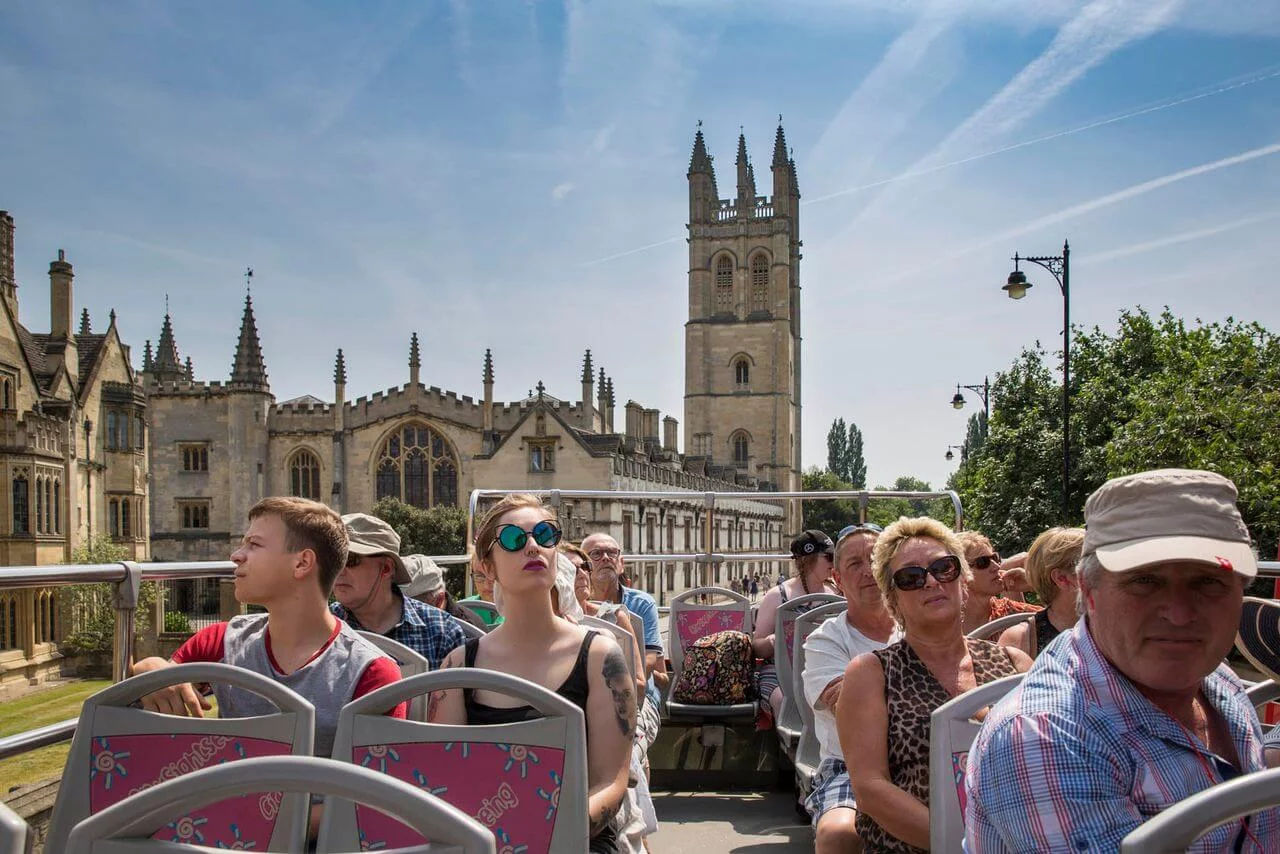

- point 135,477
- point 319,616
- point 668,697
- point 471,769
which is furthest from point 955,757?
point 135,477

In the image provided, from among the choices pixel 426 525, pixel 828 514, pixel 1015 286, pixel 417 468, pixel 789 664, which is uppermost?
pixel 1015 286

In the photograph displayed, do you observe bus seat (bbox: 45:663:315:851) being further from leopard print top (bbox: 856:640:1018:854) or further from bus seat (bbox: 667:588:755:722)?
bus seat (bbox: 667:588:755:722)

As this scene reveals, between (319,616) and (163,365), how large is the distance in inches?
3161

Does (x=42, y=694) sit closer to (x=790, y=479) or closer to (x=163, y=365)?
(x=163, y=365)

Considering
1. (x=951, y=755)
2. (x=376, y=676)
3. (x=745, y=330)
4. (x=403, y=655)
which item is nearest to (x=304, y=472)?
(x=745, y=330)

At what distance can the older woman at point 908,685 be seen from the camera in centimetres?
298

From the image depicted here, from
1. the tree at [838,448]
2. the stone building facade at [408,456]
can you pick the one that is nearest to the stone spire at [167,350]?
the stone building facade at [408,456]

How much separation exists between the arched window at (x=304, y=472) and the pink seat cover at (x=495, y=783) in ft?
188

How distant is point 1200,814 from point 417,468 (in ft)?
185

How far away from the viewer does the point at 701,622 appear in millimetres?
7871

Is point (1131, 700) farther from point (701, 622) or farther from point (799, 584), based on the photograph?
point (701, 622)

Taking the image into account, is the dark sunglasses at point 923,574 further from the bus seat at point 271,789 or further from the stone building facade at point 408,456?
the stone building facade at point 408,456

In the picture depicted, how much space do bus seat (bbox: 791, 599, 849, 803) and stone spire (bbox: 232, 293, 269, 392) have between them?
185ft

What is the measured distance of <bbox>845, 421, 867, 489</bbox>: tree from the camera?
149625mm
